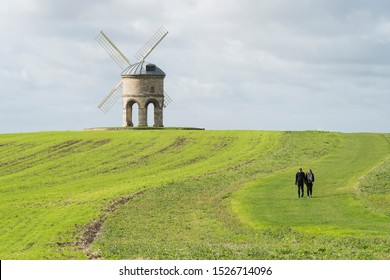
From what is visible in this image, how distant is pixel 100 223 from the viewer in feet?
184

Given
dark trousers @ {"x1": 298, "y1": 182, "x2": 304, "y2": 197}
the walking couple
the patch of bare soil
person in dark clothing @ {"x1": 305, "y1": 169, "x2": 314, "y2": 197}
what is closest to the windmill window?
the patch of bare soil

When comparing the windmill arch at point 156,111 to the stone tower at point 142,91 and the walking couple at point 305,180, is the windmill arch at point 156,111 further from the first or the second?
the walking couple at point 305,180

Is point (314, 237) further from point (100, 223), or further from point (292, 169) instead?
point (292, 169)

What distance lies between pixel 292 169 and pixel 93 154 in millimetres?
28232

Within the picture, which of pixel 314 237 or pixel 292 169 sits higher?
pixel 292 169

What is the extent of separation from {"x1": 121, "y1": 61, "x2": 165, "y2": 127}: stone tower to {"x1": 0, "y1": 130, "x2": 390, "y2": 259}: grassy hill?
1591cm

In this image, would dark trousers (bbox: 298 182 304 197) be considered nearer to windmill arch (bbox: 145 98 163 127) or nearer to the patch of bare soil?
the patch of bare soil

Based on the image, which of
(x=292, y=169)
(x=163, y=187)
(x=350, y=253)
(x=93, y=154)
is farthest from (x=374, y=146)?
(x=350, y=253)

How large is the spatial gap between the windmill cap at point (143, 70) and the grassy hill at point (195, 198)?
17.8m

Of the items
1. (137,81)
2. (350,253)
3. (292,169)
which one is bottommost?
(350,253)

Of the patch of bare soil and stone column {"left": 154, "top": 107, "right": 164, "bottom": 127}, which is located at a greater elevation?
stone column {"left": 154, "top": 107, "right": 164, "bottom": 127}

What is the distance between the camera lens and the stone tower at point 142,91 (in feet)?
424

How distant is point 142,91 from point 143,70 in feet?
10.2

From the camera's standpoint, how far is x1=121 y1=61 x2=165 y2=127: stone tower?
129 metres
